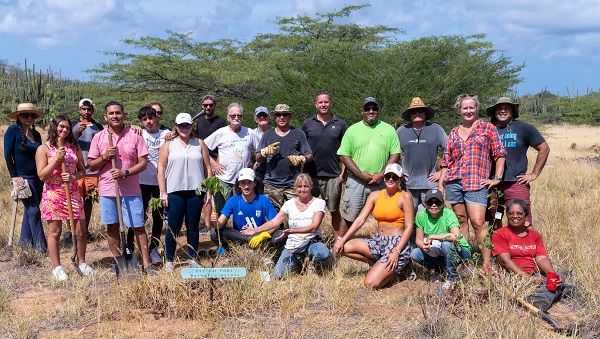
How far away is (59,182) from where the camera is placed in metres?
6.08

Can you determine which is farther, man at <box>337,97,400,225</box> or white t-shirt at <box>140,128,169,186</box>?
white t-shirt at <box>140,128,169,186</box>

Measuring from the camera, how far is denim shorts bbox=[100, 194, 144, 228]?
602cm

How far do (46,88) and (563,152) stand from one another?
71.6ft

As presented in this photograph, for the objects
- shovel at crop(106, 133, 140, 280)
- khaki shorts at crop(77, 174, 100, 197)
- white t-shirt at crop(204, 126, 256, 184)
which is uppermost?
white t-shirt at crop(204, 126, 256, 184)

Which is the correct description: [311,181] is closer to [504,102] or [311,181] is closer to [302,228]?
[302,228]

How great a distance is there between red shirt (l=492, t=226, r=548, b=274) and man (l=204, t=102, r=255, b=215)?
9.94 feet

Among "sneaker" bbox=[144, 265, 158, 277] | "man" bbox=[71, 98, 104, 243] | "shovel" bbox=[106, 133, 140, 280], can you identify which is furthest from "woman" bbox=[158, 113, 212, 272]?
"man" bbox=[71, 98, 104, 243]

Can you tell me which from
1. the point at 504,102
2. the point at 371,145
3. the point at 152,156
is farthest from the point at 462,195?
the point at 152,156

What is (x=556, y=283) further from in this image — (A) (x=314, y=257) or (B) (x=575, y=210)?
(B) (x=575, y=210)

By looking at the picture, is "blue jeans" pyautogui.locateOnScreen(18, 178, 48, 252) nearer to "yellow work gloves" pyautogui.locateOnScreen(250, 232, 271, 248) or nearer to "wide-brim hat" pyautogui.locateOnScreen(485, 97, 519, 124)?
"yellow work gloves" pyautogui.locateOnScreen(250, 232, 271, 248)

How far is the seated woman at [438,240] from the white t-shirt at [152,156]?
9.78 ft

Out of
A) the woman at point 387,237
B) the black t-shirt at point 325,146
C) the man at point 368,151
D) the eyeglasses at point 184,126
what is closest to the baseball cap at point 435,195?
the woman at point 387,237

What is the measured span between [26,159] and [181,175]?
1919 mm

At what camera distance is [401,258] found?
579cm
